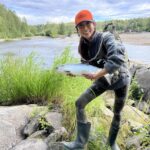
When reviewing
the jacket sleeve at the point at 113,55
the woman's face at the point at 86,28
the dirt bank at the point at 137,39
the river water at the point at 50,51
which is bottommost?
the dirt bank at the point at 137,39

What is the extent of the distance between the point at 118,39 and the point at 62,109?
6.52 feet

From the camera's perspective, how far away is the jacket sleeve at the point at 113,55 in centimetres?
371

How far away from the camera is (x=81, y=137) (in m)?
4.41

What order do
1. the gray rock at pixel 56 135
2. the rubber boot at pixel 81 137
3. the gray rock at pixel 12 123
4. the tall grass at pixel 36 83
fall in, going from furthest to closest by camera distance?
the tall grass at pixel 36 83
the gray rock at pixel 12 123
the gray rock at pixel 56 135
the rubber boot at pixel 81 137

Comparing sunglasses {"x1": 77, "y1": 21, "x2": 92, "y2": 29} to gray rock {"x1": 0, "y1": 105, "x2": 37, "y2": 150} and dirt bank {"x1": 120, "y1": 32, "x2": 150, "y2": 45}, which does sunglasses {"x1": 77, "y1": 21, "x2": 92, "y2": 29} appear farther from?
dirt bank {"x1": 120, "y1": 32, "x2": 150, "y2": 45}

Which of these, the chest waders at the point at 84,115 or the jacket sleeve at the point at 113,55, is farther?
the chest waders at the point at 84,115

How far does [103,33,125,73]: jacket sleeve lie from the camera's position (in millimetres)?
3715

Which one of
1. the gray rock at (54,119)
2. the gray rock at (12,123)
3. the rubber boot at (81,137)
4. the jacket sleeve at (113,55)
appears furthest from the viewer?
the gray rock at (54,119)

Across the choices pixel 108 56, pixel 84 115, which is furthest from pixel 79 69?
pixel 84 115

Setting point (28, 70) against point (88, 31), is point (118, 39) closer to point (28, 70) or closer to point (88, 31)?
point (88, 31)

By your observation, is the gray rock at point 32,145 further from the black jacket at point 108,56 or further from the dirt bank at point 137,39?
the dirt bank at point 137,39

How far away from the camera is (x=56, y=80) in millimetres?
5914

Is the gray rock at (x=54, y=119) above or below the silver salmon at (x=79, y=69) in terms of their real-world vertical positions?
below

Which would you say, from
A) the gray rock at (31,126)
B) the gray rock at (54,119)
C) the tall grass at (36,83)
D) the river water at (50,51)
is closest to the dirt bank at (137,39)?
the river water at (50,51)
